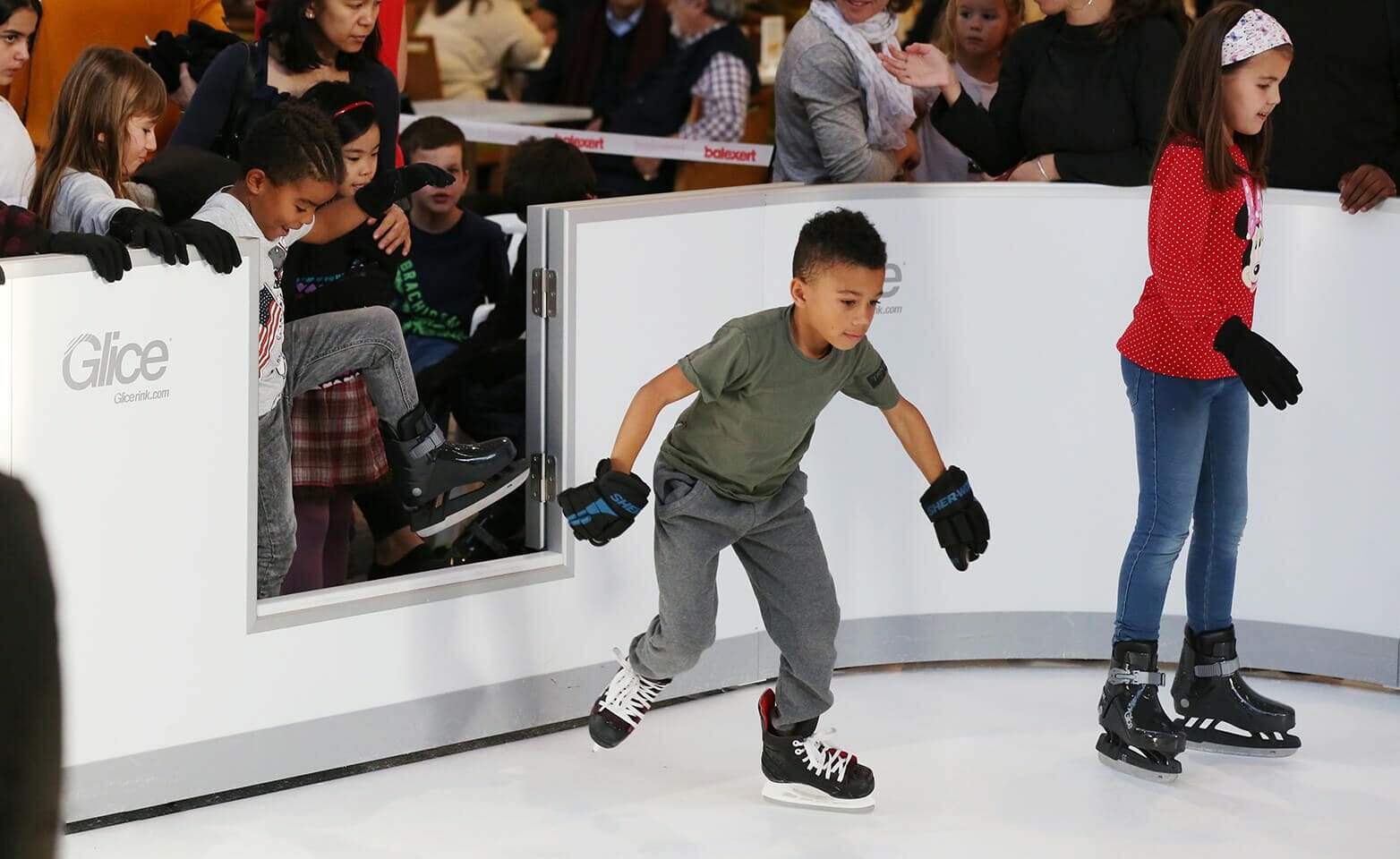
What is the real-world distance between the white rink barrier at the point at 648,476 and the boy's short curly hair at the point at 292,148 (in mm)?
297

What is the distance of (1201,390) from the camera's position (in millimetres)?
3574

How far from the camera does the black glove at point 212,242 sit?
3.22 m

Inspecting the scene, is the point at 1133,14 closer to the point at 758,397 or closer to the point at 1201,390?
the point at 1201,390

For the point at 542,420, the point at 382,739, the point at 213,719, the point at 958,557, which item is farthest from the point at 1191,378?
the point at 213,719

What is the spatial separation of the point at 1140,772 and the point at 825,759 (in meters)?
0.65

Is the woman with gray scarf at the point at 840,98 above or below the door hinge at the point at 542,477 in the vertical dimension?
above

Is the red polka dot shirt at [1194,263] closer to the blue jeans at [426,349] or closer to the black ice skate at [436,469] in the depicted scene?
the black ice skate at [436,469]

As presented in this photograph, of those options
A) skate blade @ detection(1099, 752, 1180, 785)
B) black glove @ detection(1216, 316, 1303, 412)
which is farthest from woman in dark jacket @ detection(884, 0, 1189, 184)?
skate blade @ detection(1099, 752, 1180, 785)

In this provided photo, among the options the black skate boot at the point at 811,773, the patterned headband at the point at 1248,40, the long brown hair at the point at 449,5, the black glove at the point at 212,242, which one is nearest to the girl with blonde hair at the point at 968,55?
the patterned headband at the point at 1248,40

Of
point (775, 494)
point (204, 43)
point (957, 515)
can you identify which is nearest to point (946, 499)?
point (957, 515)

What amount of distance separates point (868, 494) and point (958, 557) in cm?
87

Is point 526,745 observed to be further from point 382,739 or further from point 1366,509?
point 1366,509

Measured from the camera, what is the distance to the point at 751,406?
3.25m

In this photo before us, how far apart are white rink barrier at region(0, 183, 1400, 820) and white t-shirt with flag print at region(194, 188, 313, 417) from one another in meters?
0.12
